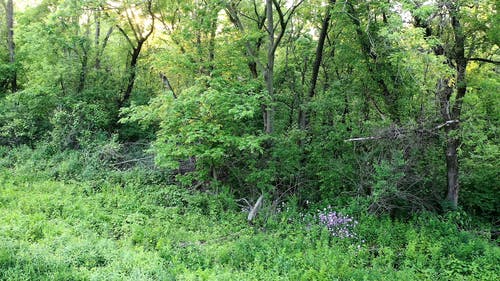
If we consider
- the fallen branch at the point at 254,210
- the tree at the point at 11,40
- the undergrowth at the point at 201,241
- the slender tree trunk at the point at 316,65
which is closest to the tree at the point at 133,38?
the tree at the point at 11,40

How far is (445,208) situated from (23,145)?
43.8 ft

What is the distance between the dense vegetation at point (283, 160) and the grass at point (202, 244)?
37mm

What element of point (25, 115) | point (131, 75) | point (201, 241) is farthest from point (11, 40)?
point (201, 241)

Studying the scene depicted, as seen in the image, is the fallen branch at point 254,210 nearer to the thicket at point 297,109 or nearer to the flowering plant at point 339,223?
the thicket at point 297,109

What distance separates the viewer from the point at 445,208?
7.87 m

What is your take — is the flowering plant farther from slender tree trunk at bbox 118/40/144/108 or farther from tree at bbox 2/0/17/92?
tree at bbox 2/0/17/92

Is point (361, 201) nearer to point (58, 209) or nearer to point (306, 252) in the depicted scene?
point (306, 252)

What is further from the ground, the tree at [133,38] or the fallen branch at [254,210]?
the tree at [133,38]

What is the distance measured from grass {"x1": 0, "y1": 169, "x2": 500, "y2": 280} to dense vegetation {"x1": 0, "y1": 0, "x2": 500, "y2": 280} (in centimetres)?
4

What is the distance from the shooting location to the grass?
496 centimetres

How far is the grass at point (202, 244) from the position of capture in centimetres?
496

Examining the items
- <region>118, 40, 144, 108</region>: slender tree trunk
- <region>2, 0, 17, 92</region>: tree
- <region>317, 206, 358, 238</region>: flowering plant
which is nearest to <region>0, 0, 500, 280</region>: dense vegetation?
<region>317, 206, 358, 238</region>: flowering plant

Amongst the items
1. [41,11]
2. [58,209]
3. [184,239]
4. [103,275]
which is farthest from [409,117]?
[41,11]

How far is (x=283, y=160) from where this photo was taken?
8.88 meters
